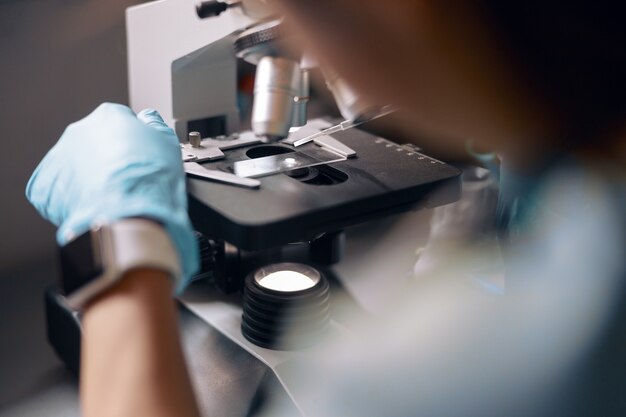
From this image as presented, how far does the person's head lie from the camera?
0.70 metres

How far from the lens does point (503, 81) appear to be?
75 centimetres

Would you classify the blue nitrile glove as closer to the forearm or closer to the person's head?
the forearm

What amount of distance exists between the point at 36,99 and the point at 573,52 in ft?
2.98

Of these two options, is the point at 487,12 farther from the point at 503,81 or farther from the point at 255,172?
the point at 255,172

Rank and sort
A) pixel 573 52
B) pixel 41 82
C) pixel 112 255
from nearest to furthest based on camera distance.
Result: pixel 112 255 → pixel 573 52 → pixel 41 82

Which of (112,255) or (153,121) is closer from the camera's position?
(112,255)

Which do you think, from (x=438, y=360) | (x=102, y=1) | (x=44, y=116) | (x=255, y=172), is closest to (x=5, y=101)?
(x=44, y=116)

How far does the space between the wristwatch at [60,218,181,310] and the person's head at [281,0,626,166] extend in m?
0.26

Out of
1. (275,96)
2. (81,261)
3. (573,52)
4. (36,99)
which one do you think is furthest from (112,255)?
(36,99)

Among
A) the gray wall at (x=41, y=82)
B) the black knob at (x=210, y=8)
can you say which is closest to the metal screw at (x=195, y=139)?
the black knob at (x=210, y=8)

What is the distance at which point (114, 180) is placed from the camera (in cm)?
68

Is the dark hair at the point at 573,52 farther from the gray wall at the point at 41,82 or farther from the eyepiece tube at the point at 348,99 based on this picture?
the gray wall at the point at 41,82

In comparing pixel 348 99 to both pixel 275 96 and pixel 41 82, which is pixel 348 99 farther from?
pixel 41 82

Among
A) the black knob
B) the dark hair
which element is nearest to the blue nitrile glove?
the black knob
